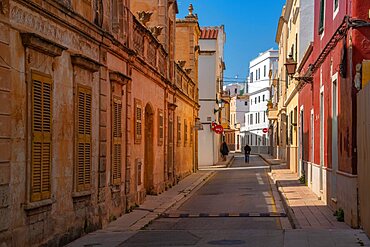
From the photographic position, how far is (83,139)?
1219 cm

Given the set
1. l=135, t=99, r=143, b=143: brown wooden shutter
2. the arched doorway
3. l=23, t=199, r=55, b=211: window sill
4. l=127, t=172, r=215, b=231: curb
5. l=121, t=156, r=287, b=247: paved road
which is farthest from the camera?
the arched doorway

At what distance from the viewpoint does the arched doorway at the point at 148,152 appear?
845 inches

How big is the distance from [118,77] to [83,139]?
119 inches

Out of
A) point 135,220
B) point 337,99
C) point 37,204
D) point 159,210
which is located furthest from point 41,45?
point 159,210

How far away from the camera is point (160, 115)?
23609 millimetres

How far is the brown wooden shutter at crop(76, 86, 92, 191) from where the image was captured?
1190cm

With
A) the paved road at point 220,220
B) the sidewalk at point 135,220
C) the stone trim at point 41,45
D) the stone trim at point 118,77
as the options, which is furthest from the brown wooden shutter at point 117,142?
the stone trim at point 41,45

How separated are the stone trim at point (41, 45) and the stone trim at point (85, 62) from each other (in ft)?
2.31

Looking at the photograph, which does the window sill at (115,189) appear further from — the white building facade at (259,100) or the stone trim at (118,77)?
the white building facade at (259,100)

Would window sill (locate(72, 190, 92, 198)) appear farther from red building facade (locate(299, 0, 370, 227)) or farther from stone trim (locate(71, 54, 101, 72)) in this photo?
red building facade (locate(299, 0, 370, 227))

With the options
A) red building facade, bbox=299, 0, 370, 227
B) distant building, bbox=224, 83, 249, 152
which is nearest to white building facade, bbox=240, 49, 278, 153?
distant building, bbox=224, 83, 249, 152

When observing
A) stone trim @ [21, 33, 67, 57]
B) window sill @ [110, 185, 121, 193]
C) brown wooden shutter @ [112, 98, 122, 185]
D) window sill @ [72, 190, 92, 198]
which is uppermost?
stone trim @ [21, 33, 67, 57]

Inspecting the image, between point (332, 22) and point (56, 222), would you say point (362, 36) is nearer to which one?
point (332, 22)

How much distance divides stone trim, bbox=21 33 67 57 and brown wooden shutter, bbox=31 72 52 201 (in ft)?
1.28
